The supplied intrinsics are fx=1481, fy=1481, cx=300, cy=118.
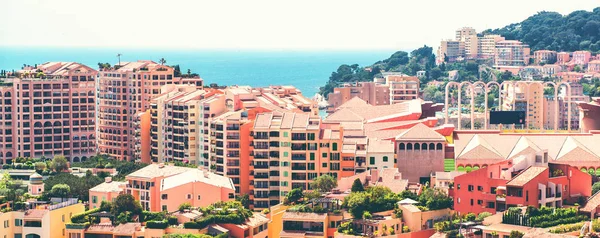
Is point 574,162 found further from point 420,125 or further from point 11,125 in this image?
point 11,125

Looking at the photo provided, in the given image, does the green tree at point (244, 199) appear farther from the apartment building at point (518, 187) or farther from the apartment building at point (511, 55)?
the apartment building at point (511, 55)

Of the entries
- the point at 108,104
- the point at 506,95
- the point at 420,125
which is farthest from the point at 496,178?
the point at 506,95

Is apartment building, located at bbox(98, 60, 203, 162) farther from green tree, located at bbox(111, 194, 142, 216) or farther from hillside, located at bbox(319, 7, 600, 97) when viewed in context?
hillside, located at bbox(319, 7, 600, 97)

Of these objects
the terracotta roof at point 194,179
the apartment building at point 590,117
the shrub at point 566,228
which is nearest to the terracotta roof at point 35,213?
the terracotta roof at point 194,179

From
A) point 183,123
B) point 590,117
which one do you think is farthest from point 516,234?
point 183,123

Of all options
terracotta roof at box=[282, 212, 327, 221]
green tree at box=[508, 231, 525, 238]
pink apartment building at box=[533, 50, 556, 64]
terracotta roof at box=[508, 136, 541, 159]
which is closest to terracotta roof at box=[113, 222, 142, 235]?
terracotta roof at box=[282, 212, 327, 221]

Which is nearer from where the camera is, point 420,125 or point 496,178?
point 496,178
